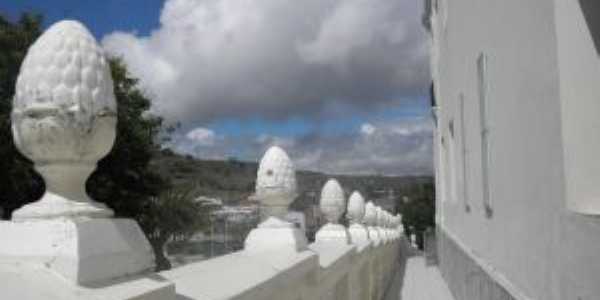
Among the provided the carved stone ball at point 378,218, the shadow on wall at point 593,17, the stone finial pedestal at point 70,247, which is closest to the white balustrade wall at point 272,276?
the stone finial pedestal at point 70,247

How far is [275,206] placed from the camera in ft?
19.2

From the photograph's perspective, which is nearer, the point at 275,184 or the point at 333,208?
the point at 275,184

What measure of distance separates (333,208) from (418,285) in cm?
1010

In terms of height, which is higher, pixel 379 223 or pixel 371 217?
pixel 371 217

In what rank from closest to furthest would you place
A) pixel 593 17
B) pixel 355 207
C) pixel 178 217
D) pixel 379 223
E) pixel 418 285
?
pixel 593 17
pixel 355 207
pixel 418 285
pixel 379 223
pixel 178 217

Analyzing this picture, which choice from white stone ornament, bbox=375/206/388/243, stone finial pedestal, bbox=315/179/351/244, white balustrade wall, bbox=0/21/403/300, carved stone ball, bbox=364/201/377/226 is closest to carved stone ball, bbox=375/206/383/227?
white stone ornament, bbox=375/206/388/243

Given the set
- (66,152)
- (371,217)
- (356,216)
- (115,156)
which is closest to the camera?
(66,152)

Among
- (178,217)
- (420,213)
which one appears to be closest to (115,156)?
(178,217)

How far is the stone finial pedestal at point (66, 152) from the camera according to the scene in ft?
8.25

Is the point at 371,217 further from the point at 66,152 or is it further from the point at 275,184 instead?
the point at 66,152

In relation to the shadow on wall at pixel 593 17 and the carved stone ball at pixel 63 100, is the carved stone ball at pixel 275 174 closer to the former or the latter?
the shadow on wall at pixel 593 17

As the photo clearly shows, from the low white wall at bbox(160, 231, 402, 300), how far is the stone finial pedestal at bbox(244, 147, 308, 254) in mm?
80

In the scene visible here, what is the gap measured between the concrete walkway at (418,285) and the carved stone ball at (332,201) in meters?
6.48

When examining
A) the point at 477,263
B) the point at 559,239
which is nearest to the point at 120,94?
the point at 477,263
